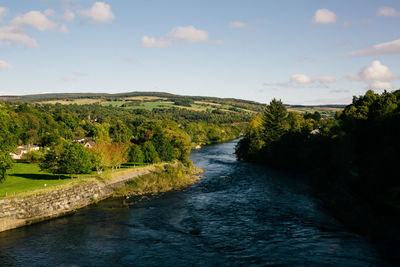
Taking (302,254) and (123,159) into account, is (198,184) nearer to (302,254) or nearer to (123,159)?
(123,159)

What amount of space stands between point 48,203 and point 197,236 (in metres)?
20.1

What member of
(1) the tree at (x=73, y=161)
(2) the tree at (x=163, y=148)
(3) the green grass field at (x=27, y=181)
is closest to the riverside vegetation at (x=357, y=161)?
(2) the tree at (x=163, y=148)

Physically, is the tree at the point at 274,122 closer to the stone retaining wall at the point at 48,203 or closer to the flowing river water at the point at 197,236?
the flowing river water at the point at 197,236

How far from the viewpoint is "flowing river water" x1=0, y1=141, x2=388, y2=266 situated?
74.6ft

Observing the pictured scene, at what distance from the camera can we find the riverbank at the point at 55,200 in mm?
31578

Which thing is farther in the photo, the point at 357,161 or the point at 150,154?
the point at 150,154

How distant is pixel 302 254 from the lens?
22641 mm

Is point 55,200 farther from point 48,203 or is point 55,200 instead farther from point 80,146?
point 80,146

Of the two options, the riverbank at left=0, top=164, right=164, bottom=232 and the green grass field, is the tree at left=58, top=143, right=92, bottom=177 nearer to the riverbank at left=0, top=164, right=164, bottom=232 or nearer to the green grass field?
the green grass field

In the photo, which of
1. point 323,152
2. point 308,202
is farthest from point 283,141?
point 308,202

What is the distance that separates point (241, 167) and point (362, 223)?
38686mm

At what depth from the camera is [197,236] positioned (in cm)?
2764

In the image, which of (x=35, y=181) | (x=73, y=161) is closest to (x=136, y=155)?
(x=73, y=161)

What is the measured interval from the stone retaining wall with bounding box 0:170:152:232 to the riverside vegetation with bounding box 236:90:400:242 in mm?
32071
